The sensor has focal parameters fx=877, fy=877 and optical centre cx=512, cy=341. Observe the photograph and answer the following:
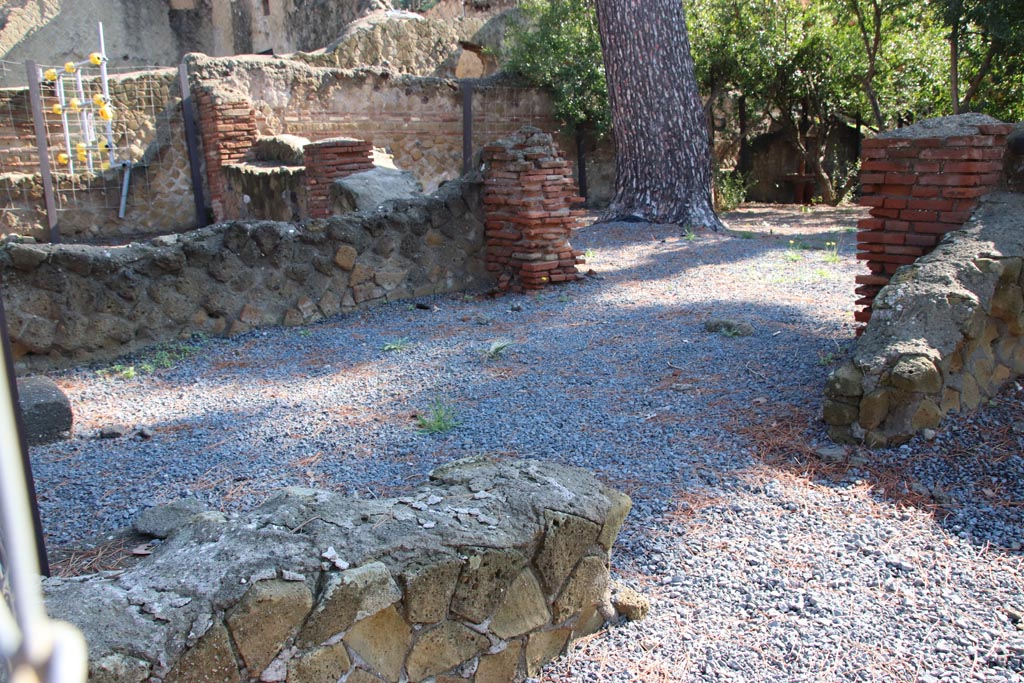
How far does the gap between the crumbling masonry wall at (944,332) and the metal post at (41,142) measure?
1046 cm

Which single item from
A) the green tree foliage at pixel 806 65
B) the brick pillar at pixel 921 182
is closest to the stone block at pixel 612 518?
the brick pillar at pixel 921 182

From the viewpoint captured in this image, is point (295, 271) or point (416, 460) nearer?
point (416, 460)

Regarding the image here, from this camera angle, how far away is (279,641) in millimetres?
1951

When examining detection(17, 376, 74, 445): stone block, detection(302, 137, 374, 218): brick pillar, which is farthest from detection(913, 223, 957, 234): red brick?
detection(302, 137, 374, 218): brick pillar

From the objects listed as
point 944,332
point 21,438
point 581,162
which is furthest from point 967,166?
point 581,162

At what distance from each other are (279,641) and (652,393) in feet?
9.39

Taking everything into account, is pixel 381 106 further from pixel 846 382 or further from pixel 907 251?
pixel 846 382

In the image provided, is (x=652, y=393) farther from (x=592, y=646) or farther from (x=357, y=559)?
(x=357, y=559)

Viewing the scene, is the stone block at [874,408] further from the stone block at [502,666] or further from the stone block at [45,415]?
the stone block at [45,415]

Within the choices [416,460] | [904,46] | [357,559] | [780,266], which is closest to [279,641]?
[357,559]

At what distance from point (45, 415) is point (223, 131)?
8.47 metres

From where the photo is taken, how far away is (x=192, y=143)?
1218cm

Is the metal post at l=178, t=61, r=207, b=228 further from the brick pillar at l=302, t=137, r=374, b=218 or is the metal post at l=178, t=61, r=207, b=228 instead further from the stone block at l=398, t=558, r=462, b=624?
the stone block at l=398, t=558, r=462, b=624

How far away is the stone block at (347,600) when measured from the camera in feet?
6.55
